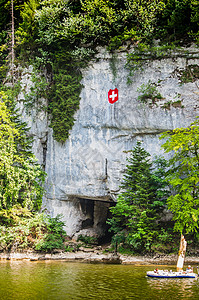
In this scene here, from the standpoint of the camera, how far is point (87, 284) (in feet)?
36.0

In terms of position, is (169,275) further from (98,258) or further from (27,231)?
(27,231)

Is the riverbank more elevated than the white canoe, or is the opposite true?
the white canoe

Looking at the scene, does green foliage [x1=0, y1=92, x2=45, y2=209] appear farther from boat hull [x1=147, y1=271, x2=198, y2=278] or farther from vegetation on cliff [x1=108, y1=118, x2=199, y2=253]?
boat hull [x1=147, y1=271, x2=198, y2=278]

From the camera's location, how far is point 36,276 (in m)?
12.4

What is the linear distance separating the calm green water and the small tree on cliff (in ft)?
7.84

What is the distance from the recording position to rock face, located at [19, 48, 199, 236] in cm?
2000

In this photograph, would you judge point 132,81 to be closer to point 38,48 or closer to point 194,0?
point 194,0

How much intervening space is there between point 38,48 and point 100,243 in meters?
14.2

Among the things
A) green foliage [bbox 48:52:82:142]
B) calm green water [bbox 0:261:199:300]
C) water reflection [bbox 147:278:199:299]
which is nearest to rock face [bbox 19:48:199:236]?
green foliage [bbox 48:52:82:142]

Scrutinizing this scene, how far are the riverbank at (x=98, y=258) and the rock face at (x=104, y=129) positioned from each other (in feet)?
9.54

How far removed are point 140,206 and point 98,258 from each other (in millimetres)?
3669

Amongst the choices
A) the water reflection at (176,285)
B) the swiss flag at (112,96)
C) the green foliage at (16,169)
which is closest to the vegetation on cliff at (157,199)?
the water reflection at (176,285)

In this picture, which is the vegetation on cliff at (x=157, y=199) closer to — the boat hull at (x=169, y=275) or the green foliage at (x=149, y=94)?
the boat hull at (x=169, y=275)

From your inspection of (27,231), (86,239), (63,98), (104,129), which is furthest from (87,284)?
(63,98)
